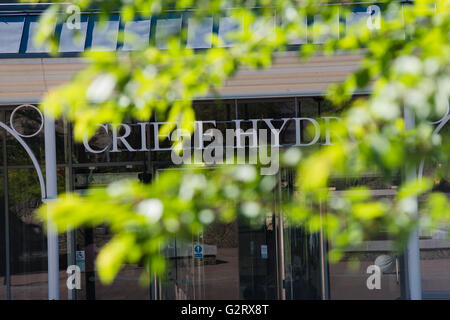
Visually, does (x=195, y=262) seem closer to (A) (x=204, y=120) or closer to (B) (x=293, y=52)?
(A) (x=204, y=120)

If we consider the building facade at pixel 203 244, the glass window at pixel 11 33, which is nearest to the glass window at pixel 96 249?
the building facade at pixel 203 244

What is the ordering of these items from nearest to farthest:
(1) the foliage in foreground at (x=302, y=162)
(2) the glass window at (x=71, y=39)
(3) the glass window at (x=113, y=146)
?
(1) the foliage in foreground at (x=302, y=162)
(2) the glass window at (x=71, y=39)
(3) the glass window at (x=113, y=146)

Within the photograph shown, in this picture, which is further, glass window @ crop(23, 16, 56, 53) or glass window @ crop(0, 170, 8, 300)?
glass window @ crop(0, 170, 8, 300)

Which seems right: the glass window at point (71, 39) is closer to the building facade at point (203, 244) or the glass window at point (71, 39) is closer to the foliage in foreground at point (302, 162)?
the building facade at point (203, 244)

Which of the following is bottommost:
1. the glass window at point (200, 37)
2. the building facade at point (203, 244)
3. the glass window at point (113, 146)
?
the building facade at point (203, 244)

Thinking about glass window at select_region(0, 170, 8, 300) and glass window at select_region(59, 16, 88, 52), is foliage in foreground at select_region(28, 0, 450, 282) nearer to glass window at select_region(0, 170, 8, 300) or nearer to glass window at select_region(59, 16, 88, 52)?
glass window at select_region(59, 16, 88, 52)

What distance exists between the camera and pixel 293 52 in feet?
27.6

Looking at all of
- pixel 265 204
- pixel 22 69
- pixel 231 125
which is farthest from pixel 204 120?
pixel 265 204

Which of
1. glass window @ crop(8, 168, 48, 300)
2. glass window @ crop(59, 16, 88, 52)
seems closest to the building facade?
glass window @ crop(8, 168, 48, 300)

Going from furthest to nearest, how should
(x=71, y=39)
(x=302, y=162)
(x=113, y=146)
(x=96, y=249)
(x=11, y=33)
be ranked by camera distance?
(x=96, y=249) → (x=113, y=146) → (x=11, y=33) → (x=71, y=39) → (x=302, y=162)

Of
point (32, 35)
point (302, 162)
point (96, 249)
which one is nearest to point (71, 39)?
point (32, 35)

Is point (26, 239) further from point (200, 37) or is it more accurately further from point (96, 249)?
point (200, 37)

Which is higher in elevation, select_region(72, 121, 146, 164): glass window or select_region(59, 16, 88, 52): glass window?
select_region(59, 16, 88, 52): glass window

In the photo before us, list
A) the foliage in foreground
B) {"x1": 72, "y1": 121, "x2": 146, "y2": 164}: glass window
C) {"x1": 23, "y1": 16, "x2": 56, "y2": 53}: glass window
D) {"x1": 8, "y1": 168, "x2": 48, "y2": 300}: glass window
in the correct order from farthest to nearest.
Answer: {"x1": 8, "y1": 168, "x2": 48, "y2": 300}: glass window
{"x1": 72, "y1": 121, "x2": 146, "y2": 164}: glass window
{"x1": 23, "y1": 16, "x2": 56, "y2": 53}: glass window
the foliage in foreground
